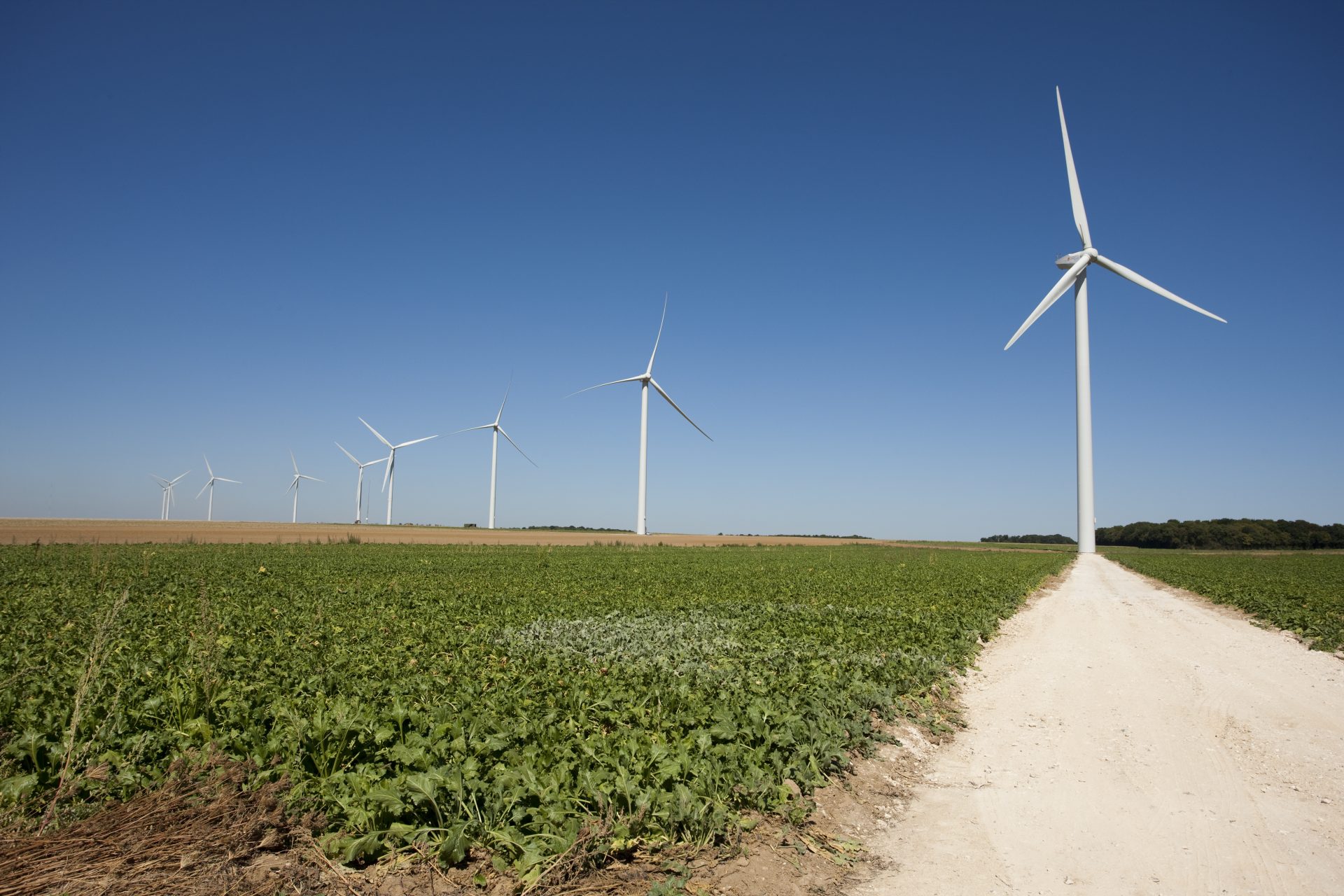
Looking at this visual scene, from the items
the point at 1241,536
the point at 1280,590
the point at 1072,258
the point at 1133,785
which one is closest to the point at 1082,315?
the point at 1072,258

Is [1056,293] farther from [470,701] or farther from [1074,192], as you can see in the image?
[470,701]

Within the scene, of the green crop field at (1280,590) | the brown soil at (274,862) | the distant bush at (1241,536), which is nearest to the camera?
the brown soil at (274,862)

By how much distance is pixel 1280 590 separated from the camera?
2991 cm

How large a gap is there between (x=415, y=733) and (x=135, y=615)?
12233 millimetres

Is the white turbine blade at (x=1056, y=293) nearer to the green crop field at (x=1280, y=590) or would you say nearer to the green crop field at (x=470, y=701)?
the green crop field at (x=1280, y=590)

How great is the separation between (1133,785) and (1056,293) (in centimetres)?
6238

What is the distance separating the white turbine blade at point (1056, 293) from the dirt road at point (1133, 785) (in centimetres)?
4632

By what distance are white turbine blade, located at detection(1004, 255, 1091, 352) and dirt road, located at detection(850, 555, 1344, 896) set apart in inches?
1824

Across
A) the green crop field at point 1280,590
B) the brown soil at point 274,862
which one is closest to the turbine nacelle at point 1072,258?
the green crop field at point 1280,590

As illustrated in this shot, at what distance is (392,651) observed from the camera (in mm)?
11867

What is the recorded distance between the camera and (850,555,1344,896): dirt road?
18.2ft

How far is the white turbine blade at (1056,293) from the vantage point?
57000 millimetres

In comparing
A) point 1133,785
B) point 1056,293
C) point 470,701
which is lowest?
point 1133,785

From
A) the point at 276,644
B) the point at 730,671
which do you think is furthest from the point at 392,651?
the point at 730,671
